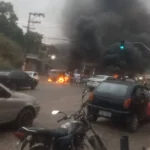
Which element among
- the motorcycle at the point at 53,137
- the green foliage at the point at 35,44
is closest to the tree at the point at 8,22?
the green foliage at the point at 35,44

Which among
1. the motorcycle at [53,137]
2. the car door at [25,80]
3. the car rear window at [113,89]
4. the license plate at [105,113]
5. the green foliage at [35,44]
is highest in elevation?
the green foliage at [35,44]

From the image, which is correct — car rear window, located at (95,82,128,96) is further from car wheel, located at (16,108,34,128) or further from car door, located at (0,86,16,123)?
car door, located at (0,86,16,123)

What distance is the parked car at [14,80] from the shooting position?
2050cm

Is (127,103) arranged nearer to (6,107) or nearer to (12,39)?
(6,107)

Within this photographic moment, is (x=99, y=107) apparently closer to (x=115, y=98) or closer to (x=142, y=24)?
(x=115, y=98)

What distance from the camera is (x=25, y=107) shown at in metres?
8.12

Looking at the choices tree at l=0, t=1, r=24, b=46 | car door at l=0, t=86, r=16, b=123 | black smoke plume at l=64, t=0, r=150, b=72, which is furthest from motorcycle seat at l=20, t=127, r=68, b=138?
tree at l=0, t=1, r=24, b=46

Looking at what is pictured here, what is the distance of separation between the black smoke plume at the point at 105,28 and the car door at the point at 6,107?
44.5 meters

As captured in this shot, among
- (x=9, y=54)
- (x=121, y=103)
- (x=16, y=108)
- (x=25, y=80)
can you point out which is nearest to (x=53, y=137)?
(x=16, y=108)

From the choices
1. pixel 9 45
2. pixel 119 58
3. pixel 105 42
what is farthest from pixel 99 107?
pixel 105 42

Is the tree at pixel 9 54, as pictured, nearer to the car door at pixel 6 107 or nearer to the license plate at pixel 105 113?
the license plate at pixel 105 113

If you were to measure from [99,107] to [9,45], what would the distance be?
3597 centimetres

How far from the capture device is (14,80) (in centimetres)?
2089

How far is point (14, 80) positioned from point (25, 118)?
13071 millimetres
